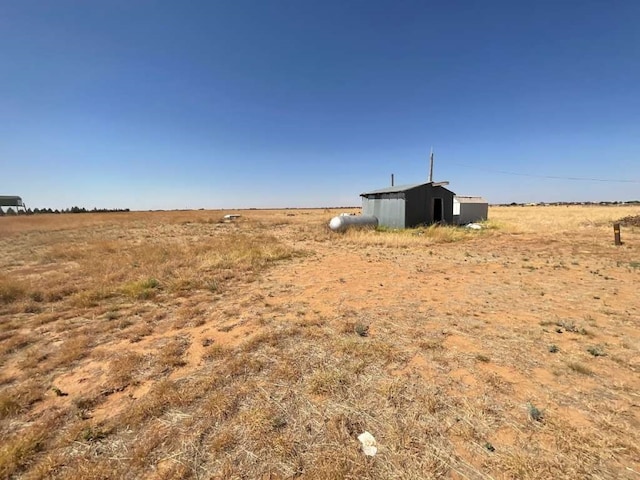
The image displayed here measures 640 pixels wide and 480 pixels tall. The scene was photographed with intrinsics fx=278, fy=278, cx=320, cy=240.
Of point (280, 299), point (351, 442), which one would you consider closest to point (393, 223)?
point (280, 299)

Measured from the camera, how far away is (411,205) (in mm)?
18797

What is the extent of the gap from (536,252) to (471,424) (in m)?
12.3

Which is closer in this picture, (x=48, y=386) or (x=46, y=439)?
(x=46, y=439)

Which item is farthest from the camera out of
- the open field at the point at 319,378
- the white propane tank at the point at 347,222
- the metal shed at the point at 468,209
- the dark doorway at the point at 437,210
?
the metal shed at the point at 468,209

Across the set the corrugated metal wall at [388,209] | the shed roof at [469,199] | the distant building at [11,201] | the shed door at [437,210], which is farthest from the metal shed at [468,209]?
the distant building at [11,201]

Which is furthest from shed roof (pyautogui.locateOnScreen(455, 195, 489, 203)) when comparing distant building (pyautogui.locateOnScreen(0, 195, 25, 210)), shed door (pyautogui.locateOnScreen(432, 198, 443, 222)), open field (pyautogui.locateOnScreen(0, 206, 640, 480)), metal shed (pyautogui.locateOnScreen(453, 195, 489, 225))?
distant building (pyautogui.locateOnScreen(0, 195, 25, 210))

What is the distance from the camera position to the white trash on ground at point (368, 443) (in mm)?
2467

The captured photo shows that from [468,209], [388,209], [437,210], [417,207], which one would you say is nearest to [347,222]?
[388,209]

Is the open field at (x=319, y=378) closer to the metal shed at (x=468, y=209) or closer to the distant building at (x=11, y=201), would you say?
the metal shed at (x=468, y=209)

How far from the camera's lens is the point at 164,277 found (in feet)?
27.1

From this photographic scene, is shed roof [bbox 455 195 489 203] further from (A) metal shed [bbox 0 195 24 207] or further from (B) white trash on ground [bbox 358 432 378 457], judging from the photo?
(A) metal shed [bbox 0 195 24 207]

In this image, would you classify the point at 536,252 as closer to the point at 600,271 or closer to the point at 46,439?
the point at 600,271

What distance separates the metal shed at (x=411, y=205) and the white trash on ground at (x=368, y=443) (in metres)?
17.1

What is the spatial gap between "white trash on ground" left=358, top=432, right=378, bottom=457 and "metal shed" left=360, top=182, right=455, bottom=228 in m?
17.1
